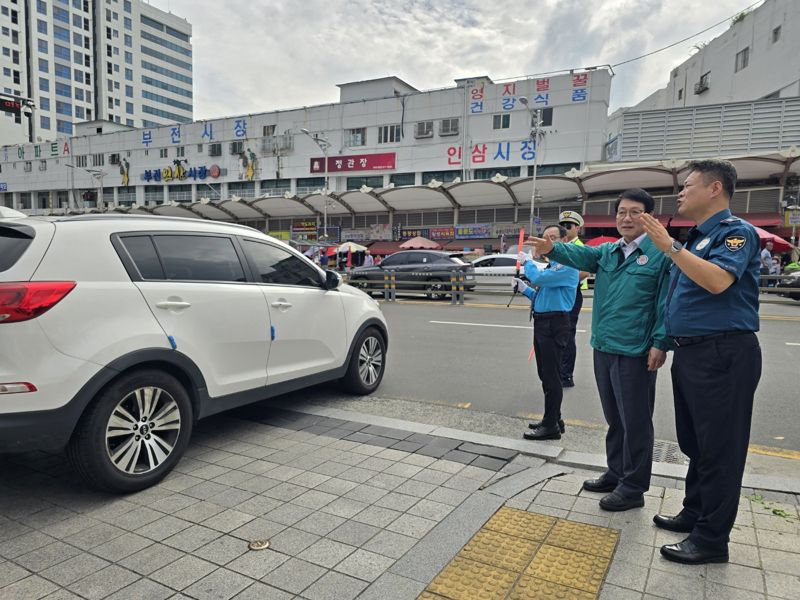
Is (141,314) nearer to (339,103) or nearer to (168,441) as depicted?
(168,441)

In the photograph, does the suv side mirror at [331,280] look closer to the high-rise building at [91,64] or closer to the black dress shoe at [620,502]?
the black dress shoe at [620,502]

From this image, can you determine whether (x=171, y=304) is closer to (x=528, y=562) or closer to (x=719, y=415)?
(x=528, y=562)

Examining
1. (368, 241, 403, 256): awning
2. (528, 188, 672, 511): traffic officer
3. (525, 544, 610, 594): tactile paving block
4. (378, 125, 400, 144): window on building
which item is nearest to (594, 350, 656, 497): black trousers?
(528, 188, 672, 511): traffic officer

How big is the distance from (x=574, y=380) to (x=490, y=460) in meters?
3.20

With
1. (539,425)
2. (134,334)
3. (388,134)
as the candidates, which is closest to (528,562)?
(539,425)

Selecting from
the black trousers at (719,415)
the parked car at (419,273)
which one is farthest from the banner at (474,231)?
the black trousers at (719,415)

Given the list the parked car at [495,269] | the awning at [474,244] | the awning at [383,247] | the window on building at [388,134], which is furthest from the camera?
the window on building at [388,134]

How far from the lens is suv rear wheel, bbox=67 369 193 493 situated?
317 centimetres

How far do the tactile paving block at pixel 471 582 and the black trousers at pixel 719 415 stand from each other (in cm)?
100

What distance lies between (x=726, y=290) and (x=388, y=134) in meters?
43.7

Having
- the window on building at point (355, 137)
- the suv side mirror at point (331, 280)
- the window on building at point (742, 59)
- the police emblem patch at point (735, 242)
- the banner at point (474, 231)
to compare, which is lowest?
the suv side mirror at point (331, 280)

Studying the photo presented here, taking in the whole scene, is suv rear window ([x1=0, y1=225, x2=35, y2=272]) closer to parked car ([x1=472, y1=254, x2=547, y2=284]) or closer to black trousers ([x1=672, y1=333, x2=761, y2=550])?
black trousers ([x1=672, y1=333, x2=761, y2=550])

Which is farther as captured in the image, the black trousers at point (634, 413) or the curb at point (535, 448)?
the curb at point (535, 448)

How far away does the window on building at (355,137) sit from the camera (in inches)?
1774
